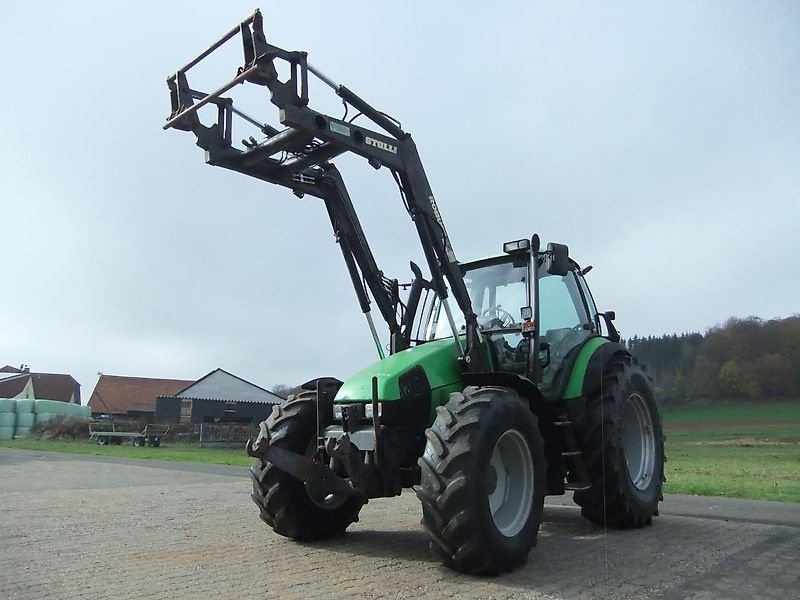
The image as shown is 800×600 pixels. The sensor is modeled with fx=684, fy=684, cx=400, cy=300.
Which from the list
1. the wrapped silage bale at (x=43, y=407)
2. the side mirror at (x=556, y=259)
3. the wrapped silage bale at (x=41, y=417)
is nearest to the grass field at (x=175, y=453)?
the wrapped silage bale at (x=41, y=417)

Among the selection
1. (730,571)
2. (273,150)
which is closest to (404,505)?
(730,571)

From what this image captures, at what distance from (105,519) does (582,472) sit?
5.54 metres

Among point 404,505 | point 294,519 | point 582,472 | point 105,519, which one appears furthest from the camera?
point 404,505

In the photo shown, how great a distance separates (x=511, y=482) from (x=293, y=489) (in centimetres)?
198

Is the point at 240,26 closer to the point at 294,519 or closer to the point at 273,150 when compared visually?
the point at 273,150

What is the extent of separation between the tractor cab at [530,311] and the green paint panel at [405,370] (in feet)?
1.66

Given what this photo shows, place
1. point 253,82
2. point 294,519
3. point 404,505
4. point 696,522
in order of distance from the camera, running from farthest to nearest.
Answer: point 404,505
point 696,522
point 294,519
point 253,82

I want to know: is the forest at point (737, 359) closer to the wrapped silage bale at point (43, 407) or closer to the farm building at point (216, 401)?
the farm building at point (216, 401)

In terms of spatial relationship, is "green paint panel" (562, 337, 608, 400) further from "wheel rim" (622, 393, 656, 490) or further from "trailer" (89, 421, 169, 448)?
"trailer" (89, 421, 169, 448)

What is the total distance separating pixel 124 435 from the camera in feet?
122

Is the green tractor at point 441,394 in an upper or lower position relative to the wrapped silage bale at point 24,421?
lower

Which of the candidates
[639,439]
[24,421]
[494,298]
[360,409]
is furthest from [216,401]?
[360,409]

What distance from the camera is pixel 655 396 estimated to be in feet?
26.1

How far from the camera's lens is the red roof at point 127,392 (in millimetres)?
63969
